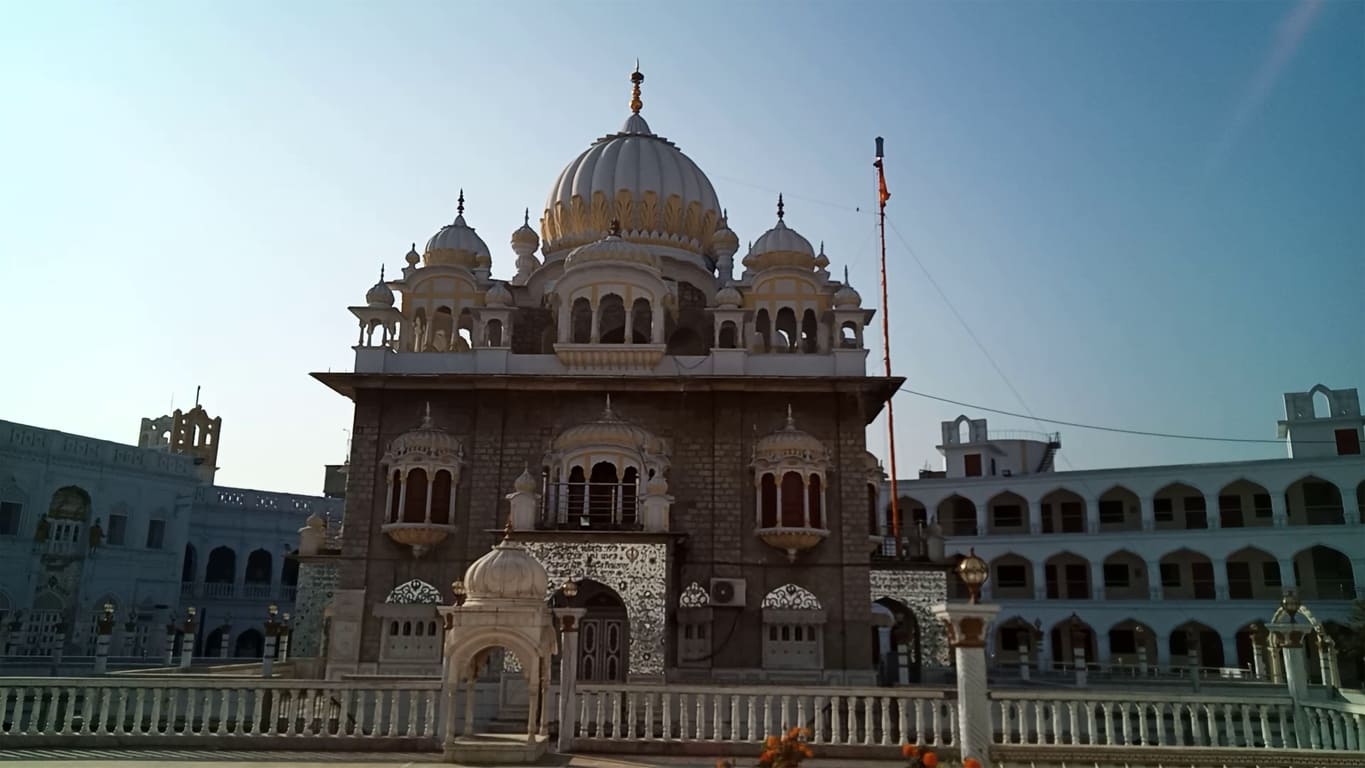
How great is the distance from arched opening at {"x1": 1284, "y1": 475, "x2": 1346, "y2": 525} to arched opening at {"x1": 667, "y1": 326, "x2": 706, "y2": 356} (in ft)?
80.9

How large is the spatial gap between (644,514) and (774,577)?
3166 mm

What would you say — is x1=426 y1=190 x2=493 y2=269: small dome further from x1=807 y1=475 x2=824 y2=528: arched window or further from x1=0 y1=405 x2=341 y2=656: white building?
x1=0 y1=405 x2=341 y2=656: white building

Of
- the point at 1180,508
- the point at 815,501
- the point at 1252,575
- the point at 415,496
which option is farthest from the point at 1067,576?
the point at 415,496

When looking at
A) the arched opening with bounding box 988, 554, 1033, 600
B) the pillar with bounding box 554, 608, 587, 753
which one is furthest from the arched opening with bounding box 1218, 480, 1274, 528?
the pillar with bounding box 554, 608, 587, 753

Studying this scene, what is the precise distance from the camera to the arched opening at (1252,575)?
34.8m

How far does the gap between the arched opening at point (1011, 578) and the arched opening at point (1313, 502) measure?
950 cm

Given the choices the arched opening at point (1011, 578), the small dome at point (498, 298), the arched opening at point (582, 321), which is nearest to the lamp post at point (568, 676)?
the arched opening at point (582, 321)

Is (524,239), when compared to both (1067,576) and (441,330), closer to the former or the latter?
(441,330)

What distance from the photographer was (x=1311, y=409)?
1409 inches

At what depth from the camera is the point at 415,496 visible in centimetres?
2000

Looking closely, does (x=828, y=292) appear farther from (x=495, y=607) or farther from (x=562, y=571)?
(x=495, y=607)

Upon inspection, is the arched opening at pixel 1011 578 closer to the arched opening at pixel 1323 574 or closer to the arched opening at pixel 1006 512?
the arched opening at pixel 1006 512

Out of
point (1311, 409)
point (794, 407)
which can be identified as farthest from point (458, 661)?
point (1311, 409)

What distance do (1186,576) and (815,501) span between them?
23763mm
